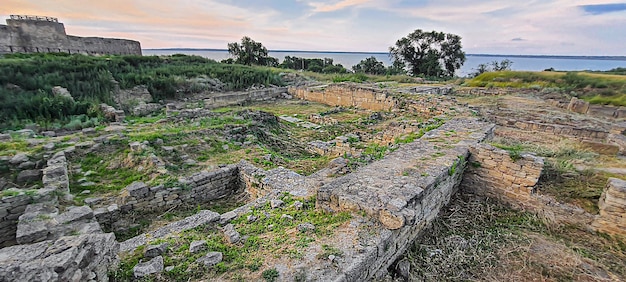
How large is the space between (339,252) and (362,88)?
13.3 meters

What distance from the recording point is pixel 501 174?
563 centimetres

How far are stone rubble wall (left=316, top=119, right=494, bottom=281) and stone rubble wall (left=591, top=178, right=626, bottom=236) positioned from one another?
7.07 feet

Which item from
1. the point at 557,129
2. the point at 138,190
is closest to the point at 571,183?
the point at 557,129

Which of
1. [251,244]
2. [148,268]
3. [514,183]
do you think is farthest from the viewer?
[514,183]

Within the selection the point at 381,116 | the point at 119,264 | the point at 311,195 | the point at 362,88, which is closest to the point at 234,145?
the point at 311,195

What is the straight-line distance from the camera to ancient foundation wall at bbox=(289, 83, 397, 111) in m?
14.2

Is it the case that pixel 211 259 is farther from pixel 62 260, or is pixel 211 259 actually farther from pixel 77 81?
pixel 77 81

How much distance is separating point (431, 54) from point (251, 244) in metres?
36.7

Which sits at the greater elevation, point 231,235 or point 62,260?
point 62,260

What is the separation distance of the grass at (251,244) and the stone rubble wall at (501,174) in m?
3.57

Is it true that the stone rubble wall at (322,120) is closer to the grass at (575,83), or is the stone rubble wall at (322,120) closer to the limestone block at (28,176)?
the limestone block at (28,176)

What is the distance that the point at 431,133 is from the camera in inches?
295

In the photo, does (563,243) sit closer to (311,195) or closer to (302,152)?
(311,195)

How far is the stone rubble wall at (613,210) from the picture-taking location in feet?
14.3
